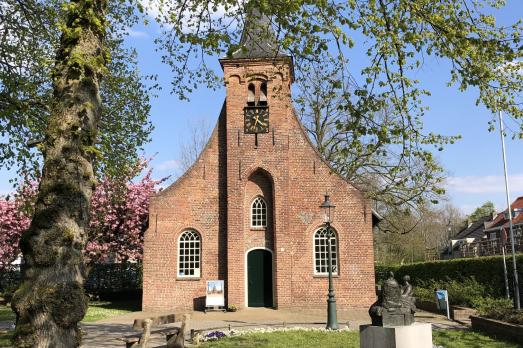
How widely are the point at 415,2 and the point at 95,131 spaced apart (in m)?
5.24

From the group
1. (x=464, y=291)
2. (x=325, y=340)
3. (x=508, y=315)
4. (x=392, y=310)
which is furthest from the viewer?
(x=464, y=291)

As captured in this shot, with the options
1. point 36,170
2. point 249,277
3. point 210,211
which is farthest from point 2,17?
point 249,277

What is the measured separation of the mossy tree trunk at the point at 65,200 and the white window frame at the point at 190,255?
15647 mm

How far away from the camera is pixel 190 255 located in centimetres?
2105

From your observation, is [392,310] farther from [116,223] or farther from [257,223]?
[116,223]

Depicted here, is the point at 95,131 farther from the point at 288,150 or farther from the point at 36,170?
the point at 288,150

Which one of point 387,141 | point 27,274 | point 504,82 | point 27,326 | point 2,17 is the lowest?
point 27,326

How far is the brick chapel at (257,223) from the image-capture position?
801 inches

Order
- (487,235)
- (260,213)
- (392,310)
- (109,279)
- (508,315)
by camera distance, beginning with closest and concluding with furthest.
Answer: (392,310), (508,315), (260,213), (109,279), (487,235)

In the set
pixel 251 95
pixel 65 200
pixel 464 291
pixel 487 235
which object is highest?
pixel 251 95

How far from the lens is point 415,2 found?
769cm

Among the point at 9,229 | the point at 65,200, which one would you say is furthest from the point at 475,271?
the point at 9,229

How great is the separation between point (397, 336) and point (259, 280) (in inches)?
542

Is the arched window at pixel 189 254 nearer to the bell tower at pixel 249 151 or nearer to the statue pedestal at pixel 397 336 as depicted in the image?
the bell tower at pixel 249 151
